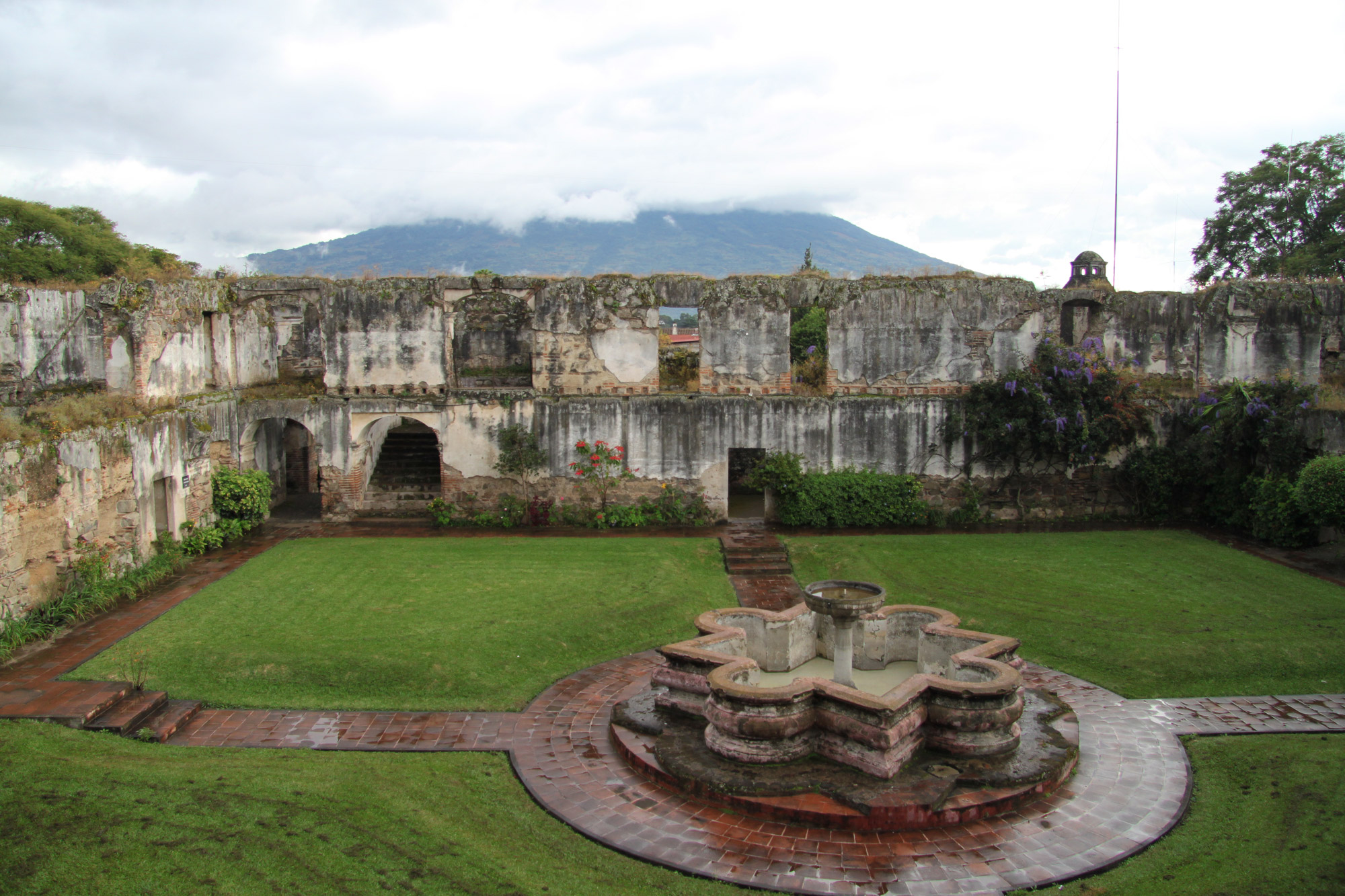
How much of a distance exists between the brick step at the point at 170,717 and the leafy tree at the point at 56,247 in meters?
24.7

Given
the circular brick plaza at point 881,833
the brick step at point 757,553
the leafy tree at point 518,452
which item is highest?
the leafy tree at point 518,452

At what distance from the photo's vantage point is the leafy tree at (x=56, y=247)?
29.3 meters

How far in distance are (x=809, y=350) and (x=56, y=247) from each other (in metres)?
26.9

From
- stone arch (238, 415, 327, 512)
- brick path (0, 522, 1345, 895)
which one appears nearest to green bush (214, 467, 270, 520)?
stone arch (238, 415, 327, 512)

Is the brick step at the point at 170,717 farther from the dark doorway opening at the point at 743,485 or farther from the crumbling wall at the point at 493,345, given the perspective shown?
the crumbling wall at the point at 493,345

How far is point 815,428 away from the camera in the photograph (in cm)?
1756

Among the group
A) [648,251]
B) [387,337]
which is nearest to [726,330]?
[387,337]

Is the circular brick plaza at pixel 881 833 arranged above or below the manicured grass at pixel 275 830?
below

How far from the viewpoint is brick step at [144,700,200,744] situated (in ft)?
27.8

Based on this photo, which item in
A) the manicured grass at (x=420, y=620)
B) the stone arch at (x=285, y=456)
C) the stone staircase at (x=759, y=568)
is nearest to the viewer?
the manicured grass at (x=420, y=620)

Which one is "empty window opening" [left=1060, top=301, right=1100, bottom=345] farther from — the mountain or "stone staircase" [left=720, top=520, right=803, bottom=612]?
the mountain

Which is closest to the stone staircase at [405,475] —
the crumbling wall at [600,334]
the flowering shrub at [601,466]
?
the flowering shrub at [601,466]

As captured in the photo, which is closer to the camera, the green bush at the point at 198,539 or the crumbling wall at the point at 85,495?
the crumbling wall at the point at 85,495

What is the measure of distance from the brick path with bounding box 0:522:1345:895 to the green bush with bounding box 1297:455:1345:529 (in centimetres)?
539
